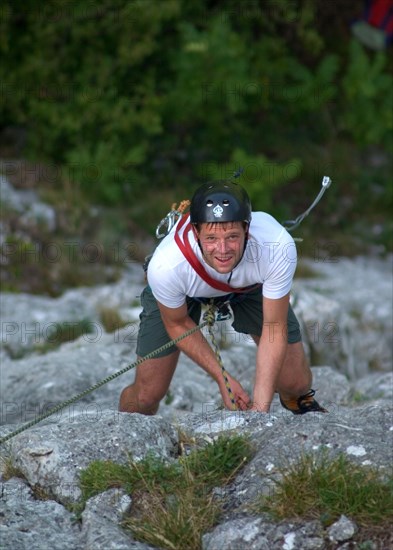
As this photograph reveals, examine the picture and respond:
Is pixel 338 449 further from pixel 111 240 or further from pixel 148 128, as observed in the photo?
pixel 148 128

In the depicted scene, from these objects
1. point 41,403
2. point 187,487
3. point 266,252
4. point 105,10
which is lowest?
point 41,403

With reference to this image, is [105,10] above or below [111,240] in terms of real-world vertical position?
above

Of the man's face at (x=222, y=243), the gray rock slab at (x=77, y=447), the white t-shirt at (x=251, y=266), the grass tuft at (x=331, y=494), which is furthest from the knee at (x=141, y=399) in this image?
the grass tuft at (x=331, y=494)

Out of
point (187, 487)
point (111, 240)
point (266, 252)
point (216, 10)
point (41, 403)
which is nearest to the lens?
point (187, 487)

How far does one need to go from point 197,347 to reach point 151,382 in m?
0.60

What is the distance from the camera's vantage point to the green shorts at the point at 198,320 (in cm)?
548

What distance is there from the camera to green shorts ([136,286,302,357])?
18.0 ft

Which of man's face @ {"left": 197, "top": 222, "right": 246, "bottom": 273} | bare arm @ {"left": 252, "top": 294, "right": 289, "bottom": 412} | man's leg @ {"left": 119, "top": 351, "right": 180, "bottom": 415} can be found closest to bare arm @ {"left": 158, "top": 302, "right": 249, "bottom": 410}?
bare arm @ {"left": 252, "top": 294, "right": 289, "bottom": 412}

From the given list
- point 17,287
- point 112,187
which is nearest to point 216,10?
point 112,187

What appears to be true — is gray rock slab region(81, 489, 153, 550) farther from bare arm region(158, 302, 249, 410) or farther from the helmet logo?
the helmet logo

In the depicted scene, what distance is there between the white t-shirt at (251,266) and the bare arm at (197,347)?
0.15m

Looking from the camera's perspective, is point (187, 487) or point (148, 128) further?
point (148, 128)

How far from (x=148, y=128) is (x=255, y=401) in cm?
697

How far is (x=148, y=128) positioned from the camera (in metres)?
11.5
